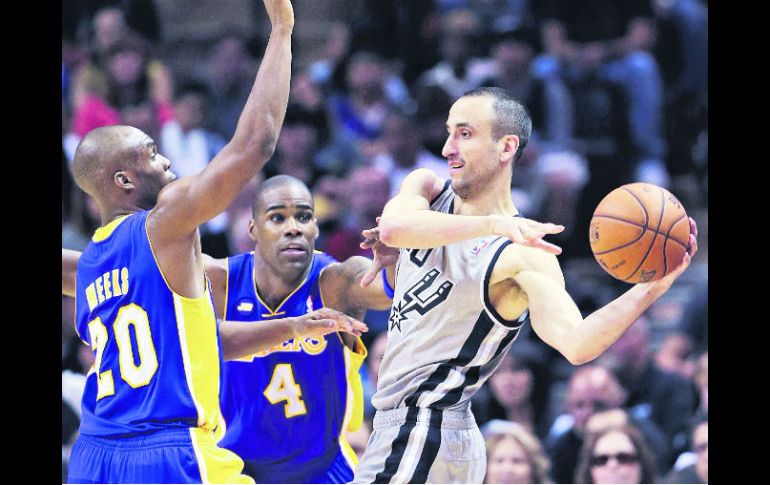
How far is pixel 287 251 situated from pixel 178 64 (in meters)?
5.06

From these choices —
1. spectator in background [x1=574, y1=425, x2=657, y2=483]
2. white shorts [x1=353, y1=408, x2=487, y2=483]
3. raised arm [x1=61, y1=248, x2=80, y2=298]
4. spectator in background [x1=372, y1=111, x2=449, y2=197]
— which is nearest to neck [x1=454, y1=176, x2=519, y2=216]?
white shorts [x1=353, y1=408, x2=487, y2=483]

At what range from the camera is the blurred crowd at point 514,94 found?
811cm

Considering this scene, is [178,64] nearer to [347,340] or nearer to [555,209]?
[555,209]

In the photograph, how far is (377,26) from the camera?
1029cm

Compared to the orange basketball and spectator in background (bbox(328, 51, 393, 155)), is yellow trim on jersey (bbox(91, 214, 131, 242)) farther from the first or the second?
spectator in background (bbox(328, 51, 393, 155))

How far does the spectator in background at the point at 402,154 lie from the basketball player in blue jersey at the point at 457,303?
445 cm

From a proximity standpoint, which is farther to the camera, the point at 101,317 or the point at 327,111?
the point at 327,111

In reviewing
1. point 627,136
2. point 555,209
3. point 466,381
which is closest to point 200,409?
point 466,381

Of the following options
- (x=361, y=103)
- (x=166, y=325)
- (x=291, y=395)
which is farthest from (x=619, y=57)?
(x=166, y=325)

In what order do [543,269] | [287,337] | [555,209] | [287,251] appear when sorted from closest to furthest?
1. [543,269]
2. [287,337]
3. [287,251]
4. [555,209]

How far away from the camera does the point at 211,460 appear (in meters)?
4.62

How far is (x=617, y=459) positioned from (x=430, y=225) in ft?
12.1

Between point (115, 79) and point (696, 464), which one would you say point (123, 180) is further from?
point (115, 79)

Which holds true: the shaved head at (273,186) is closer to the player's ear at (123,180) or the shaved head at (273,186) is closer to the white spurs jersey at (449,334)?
the player's ear at (123,180)
